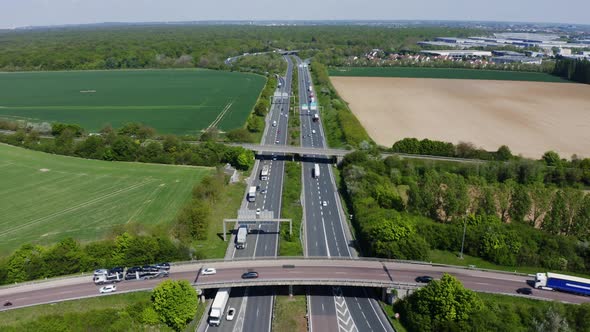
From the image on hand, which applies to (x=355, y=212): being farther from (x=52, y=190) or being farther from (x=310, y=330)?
(x=52, y=190)

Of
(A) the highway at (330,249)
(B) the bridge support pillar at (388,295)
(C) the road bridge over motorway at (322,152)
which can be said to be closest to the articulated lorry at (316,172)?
(A) the highway at (330,249)

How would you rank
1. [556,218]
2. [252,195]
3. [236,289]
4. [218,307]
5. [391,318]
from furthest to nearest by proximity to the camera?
[252,195] < [556,218] < [236,289] < [391,318] < [218,307]

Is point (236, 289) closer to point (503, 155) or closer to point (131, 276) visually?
point (131, 276)

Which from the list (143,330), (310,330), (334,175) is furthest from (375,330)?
(334,175)

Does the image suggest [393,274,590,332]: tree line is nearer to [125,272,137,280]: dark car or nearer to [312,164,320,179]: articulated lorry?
[125,272,137,280]: dark car

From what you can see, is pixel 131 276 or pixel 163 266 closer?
pixel 131 276

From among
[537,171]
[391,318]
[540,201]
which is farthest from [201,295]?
[537,171]

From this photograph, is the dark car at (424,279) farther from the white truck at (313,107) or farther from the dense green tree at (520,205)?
the white truck at (313,107)

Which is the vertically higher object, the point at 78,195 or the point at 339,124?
the point at 339,124
